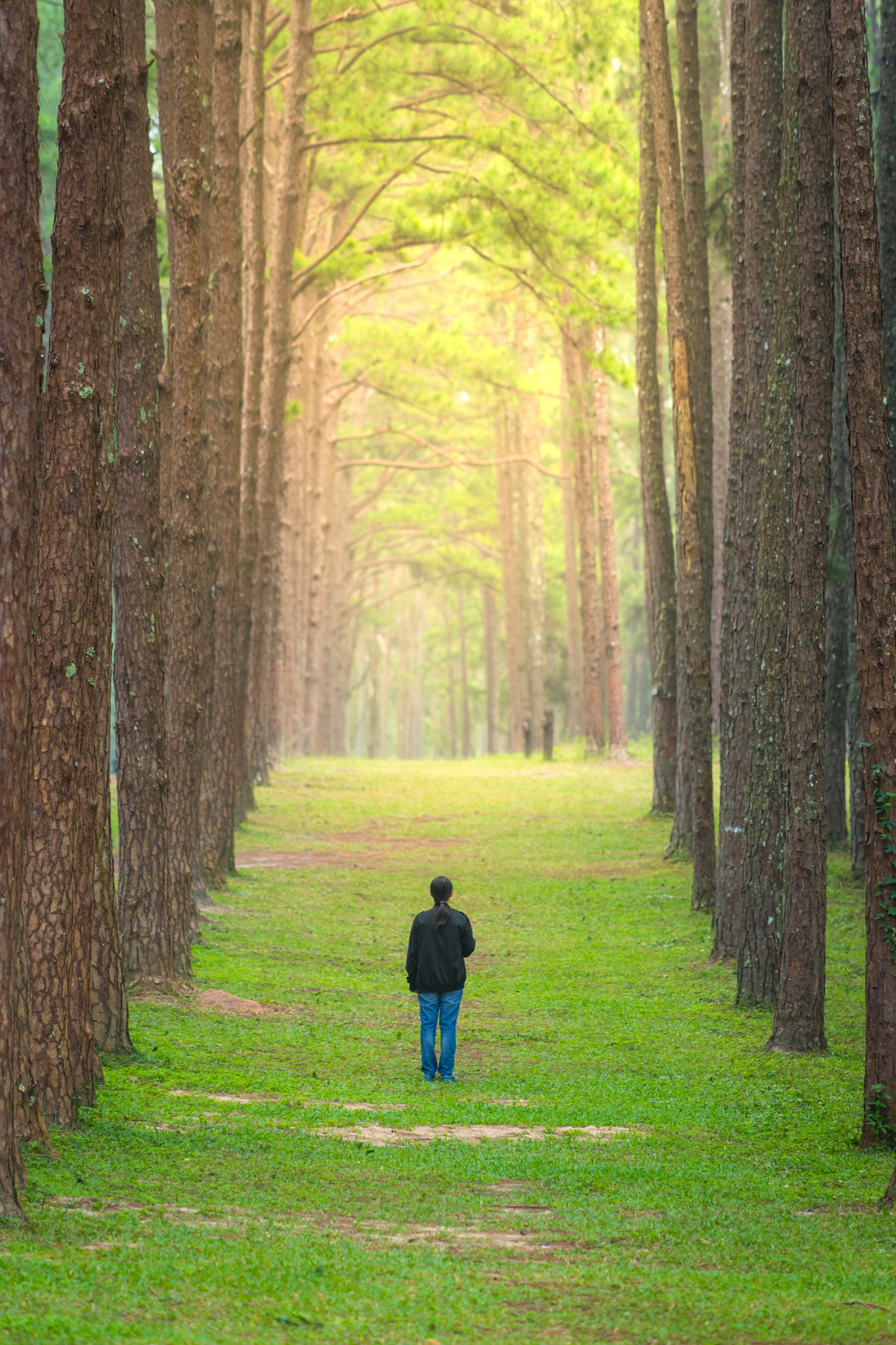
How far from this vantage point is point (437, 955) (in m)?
8.94

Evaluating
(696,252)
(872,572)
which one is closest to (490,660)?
(696,252)

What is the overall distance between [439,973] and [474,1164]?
1990 mm

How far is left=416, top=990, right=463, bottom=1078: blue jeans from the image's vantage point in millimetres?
8977

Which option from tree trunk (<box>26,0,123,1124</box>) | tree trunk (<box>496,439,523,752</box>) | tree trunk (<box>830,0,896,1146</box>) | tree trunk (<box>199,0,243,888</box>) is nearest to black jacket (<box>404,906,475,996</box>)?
tree trunk (<box>26,0,123,1124</box>)

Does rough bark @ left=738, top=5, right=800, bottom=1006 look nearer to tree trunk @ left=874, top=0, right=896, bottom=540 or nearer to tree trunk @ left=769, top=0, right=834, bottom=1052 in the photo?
tree trunk @ left=769, top=0, right=834, bottom=1052

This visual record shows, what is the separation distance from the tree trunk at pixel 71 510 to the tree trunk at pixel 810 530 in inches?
172

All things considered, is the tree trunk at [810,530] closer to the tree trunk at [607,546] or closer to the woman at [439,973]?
the woman at [439,973]

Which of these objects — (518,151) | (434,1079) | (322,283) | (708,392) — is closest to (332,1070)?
(434,1079)

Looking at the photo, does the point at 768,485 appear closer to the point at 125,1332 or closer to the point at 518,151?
the point at 125,1332

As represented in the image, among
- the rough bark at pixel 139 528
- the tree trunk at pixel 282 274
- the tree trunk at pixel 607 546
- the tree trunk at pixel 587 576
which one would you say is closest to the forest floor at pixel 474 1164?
the rough bark at pixel 139 528

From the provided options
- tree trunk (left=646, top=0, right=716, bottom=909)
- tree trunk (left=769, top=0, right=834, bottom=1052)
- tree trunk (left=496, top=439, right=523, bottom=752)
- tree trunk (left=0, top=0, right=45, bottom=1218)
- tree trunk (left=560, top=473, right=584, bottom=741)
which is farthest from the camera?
tree trunk (left=496, top=439, right=523, bottom=752)

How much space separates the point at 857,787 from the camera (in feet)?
43.0

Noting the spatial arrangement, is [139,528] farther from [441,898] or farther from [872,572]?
[872,572]

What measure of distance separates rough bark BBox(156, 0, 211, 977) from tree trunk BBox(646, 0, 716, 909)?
204 inches
